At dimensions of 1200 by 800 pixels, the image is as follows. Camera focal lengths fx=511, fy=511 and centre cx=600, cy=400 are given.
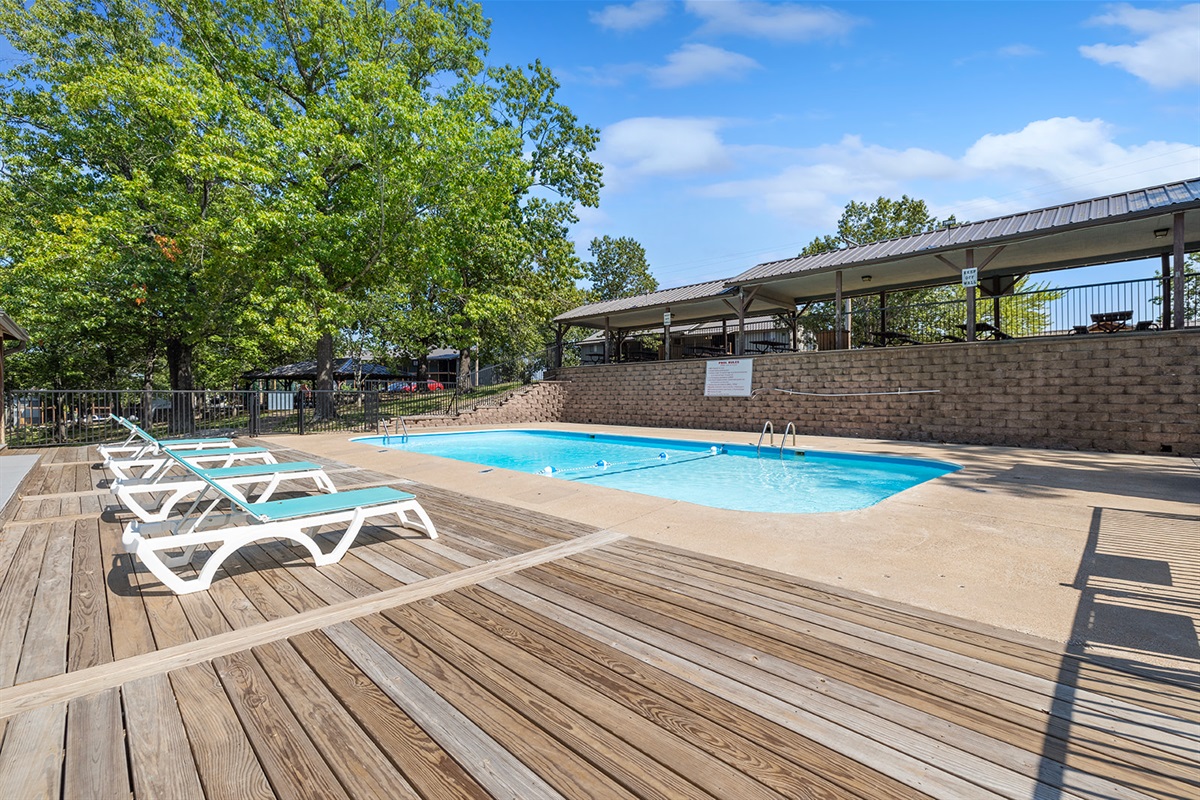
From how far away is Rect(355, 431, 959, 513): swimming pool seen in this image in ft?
25.7

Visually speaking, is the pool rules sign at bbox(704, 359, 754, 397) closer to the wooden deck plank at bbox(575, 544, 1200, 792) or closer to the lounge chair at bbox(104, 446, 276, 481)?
the lounge chair at bbox(104, 446, 276, 481)

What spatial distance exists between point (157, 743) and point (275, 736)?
0.36 m

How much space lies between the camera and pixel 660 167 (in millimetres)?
24812

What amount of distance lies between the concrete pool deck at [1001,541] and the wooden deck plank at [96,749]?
2.98 m

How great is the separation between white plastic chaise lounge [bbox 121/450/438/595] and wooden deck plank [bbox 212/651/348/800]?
1003mm

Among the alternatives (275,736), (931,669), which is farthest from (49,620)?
(931,669)

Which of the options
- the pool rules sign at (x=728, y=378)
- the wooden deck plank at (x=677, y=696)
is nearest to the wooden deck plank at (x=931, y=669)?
the wooden deck plank at (x=677, y=696)

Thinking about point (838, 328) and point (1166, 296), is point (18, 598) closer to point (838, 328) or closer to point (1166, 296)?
point (838, 328)

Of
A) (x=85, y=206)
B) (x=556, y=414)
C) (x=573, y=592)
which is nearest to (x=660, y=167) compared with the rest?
(x=556, y=414)

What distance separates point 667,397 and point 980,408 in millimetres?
7872

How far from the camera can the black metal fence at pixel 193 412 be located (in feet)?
37.3

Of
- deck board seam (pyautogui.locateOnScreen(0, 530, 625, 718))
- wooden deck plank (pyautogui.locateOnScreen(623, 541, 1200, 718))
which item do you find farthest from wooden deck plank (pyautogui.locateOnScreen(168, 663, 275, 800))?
wooden deck plank (pyautogui.locateOnScreen(623, 541, 1200, 718))

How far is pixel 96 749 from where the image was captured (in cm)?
158

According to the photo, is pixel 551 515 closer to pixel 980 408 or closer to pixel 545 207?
pixel 980 408
